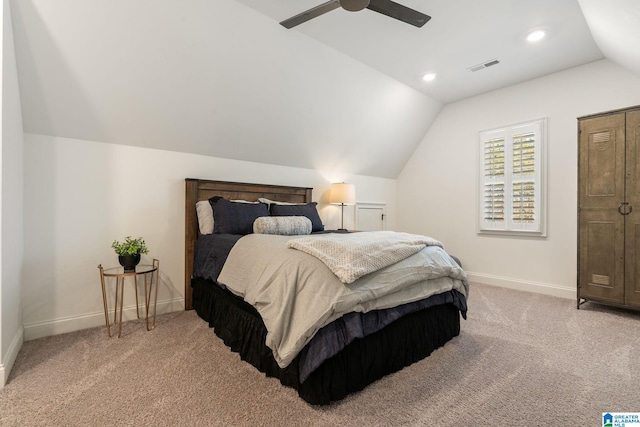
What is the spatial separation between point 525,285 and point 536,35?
281 cm

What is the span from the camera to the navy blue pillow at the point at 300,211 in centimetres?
337

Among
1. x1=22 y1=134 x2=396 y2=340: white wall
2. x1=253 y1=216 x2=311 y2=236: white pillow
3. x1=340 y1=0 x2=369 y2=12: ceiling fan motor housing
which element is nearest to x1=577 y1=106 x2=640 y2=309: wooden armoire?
x1=340 y1=0 x2=369 y2=12: ceiling fan motor housing

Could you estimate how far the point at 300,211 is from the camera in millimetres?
3477

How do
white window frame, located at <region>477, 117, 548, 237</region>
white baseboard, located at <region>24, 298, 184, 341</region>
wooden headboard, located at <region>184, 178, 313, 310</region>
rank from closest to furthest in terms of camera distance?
white baseboard, located at <region>24, 298, 184, 341</region>
wooden headboard, located at <region>184, 178, 313, 310</region>
white window frame, located at <region>477, 117, 548, 237</region>

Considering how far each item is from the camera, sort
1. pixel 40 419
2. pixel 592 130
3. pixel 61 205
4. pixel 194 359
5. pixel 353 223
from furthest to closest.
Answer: pixel 353 223 < pixel 592 130 < pixel 61 205 < pixel 194 359 < pixel 40 419

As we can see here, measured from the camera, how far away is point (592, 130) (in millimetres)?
3078

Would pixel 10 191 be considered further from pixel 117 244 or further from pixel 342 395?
pixel 342 395

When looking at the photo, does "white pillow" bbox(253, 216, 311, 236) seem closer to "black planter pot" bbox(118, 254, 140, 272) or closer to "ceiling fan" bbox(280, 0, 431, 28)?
"black planter pot" bbox(118, 254, 140, 272)

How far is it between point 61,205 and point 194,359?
1676 millimetres

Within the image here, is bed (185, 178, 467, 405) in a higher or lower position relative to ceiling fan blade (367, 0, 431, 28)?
lower

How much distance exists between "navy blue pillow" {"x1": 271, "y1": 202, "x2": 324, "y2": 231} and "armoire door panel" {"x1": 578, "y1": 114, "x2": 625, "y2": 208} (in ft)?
8.86

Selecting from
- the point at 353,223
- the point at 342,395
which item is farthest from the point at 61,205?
the point at 353,223

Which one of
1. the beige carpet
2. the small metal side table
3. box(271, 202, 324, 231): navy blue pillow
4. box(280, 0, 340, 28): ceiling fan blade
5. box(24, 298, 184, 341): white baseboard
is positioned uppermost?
box(280, 0, 340, 28): ceiling fan blade

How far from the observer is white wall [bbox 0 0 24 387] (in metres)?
1.77
